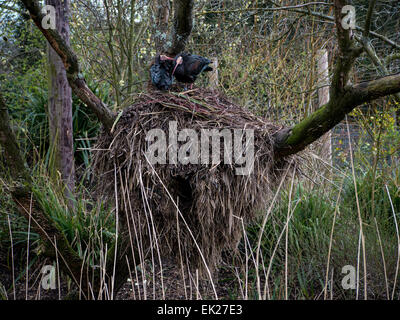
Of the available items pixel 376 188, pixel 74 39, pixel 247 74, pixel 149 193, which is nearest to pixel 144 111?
pixel 149 193

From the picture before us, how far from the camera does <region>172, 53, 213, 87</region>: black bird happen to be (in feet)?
6.10

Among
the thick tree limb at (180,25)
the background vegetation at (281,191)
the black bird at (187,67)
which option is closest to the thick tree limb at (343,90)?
the background vegetation at (281,191)

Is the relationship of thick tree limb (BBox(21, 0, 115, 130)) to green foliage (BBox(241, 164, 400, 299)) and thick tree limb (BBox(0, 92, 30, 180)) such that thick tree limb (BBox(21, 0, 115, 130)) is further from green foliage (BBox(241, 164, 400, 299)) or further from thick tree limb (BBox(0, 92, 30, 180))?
green foliage (BBox(241, 164, 400, 299))

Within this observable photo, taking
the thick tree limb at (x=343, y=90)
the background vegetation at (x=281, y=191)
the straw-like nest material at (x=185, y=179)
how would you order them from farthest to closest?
the background vegetation at (x=281, y=191), the straw-like nest material at (x=185, y=179), the thick tree limb at (x=343, y=90)

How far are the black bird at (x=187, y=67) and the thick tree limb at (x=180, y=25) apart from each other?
12 cm

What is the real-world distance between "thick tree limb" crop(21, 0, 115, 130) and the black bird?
0.40 m

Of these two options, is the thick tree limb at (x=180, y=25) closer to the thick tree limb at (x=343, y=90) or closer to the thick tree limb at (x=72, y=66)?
the thick tree limb at (x=72, y=66)

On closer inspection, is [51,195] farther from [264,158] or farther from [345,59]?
[345,59]

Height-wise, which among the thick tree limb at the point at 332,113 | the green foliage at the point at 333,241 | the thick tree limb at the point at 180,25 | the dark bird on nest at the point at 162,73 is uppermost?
the thick tree limb at the point at 180,25

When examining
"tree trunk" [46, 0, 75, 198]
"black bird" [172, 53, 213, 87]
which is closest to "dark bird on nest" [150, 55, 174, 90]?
"black bird" [172, 53, 213, 87]

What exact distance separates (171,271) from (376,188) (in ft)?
6.34

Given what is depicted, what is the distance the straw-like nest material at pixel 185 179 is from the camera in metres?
1.58

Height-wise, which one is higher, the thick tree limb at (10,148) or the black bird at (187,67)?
the black bird at (187,67)

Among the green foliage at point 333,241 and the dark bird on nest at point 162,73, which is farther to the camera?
the green foliage at point 333,241
